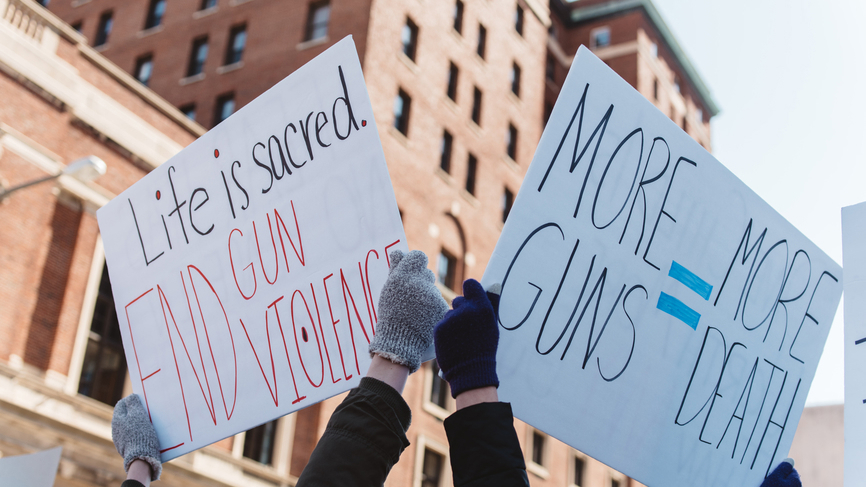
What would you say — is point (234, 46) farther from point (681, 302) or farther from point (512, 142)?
point (681, 302)

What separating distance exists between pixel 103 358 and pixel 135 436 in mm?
14148

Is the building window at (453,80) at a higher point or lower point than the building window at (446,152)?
higher

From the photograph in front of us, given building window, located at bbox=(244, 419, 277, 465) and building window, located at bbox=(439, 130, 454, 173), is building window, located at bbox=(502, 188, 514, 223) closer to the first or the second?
building window, located at bbox=(439, 130, 454, 173)

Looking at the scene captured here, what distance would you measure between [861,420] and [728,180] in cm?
99

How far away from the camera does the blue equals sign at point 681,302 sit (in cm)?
292

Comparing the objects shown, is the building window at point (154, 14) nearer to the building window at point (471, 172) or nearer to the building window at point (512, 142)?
the building window at point (471, 172)

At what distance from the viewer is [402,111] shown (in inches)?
974

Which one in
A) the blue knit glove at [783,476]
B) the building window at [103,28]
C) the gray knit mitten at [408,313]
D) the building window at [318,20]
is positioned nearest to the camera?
the gray knit mitten at [408,313]

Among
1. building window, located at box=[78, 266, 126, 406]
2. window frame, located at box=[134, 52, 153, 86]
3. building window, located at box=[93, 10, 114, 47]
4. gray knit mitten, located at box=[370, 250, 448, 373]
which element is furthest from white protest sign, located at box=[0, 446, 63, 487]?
building window, located at box=[93, 10, 114, 47]

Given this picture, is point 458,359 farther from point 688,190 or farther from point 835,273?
point 835,273

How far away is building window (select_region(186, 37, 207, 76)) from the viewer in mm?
27531

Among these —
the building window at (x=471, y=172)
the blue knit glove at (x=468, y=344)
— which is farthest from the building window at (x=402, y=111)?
the blue knit glove at (x=468, y=344)

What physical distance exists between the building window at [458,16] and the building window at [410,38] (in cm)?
257

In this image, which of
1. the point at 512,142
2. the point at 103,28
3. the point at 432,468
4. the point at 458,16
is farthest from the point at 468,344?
the point at 103,28
